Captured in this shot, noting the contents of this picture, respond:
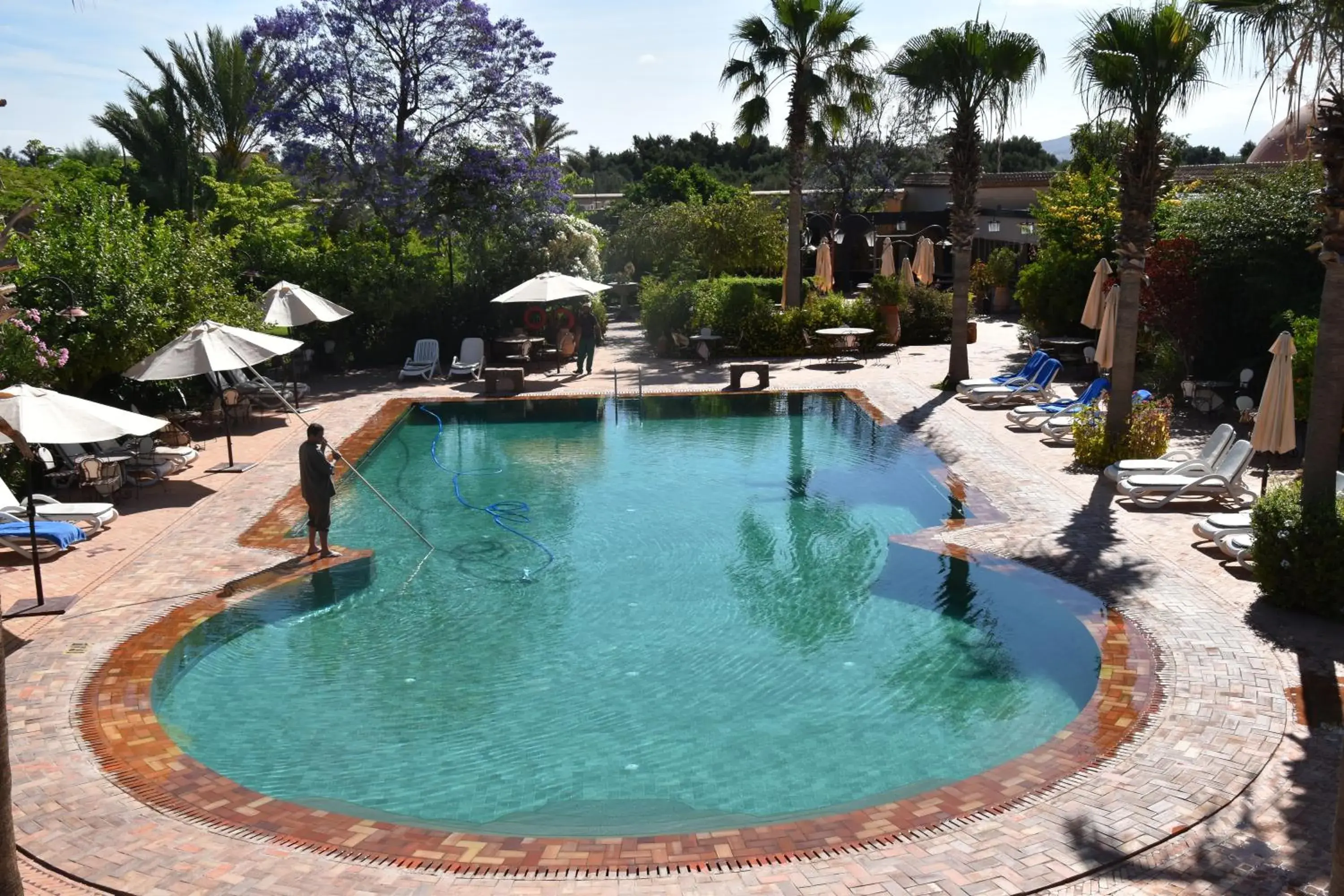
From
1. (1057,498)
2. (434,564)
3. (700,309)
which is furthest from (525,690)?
(700,309)

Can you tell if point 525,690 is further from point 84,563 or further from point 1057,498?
point 1057,498

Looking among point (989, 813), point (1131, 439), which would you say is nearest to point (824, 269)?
point (1131, 439)

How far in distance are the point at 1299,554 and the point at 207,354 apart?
1417cm

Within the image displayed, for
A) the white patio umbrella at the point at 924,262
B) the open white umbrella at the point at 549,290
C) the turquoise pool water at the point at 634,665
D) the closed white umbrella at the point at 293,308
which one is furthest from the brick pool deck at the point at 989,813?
the white patio umbrella at the point at 924,262

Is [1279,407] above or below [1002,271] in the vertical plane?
below

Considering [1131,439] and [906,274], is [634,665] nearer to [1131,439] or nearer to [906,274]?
[1131,439]

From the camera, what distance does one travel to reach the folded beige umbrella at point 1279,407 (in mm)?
13203

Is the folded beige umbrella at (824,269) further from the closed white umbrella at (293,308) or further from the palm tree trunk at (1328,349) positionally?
the palm tree trunk at (1328,349)

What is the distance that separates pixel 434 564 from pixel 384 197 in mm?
18150

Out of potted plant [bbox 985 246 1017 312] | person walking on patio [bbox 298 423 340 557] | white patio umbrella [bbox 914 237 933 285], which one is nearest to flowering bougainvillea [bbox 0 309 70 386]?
person walking on patio [bbox 298 423 340 557]

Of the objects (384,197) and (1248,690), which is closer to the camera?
(1248,690)

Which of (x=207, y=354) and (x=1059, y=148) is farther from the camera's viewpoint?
(x=1059, y=148)

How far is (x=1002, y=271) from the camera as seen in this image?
35.6 m

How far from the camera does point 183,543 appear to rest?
44.9 ft
